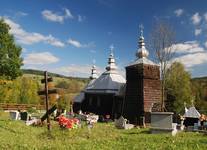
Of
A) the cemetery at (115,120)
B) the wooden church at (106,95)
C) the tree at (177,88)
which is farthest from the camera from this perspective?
the tree at (177,88)

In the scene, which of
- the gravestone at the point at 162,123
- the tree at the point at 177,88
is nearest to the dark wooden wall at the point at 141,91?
the gravestone at the point at 162,123

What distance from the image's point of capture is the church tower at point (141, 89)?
1318 inches

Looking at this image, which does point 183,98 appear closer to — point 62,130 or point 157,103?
point 157,103

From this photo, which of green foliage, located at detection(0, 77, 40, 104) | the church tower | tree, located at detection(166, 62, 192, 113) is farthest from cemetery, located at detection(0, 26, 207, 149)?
green foliage, located at detection(0, 77, 40, 104)

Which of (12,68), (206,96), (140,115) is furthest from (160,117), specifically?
(206,96)

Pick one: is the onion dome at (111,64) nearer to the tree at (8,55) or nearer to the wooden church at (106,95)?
the wooden church at (106,95)

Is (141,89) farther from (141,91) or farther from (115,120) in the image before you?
(115,120)

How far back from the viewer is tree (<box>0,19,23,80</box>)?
55.5 meters

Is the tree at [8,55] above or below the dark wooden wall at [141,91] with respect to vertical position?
above

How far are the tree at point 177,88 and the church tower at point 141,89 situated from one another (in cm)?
1213

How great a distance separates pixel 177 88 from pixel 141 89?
2024 centimetres

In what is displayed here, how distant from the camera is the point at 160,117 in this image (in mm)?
21891

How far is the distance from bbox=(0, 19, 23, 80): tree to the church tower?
2625cm

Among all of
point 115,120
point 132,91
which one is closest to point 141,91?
point 132,91
